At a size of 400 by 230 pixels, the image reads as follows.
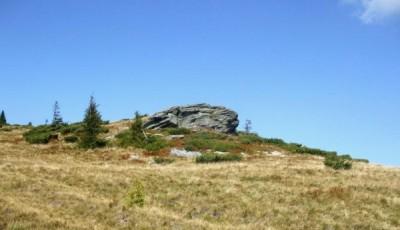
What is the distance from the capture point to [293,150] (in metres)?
53.5

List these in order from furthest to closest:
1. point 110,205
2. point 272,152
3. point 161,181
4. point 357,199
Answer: point 272,152 < point 161,181 < point 357,199 < point 110,205

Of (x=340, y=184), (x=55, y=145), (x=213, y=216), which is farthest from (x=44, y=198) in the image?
(x=55, y=145)

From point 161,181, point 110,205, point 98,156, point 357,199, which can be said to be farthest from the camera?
point 98,156

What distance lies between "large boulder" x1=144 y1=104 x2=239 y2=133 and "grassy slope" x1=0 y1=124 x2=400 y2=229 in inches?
1195

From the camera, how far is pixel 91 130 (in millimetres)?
51062

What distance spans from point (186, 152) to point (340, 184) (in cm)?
2052

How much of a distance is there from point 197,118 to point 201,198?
140 feet

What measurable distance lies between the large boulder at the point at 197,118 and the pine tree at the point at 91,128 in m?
12.5

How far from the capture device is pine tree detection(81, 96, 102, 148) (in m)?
50.1

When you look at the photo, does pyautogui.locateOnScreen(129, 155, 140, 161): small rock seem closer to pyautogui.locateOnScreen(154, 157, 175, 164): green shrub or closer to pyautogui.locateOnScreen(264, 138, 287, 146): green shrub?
pyautogui.locateOnScreen(154, 157, 175, 164): green shrub

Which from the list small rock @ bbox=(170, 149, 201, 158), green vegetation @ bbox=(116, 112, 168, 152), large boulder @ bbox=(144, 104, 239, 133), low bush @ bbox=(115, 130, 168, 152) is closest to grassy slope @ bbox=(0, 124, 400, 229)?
small rock @ bbox=(170, 149, 201, 158)

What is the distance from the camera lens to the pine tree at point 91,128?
50.1 meters

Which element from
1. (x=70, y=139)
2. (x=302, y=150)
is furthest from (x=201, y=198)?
(x=70, y=139)

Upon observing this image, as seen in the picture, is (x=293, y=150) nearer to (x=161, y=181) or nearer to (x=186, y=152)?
(x=186, y=152)
